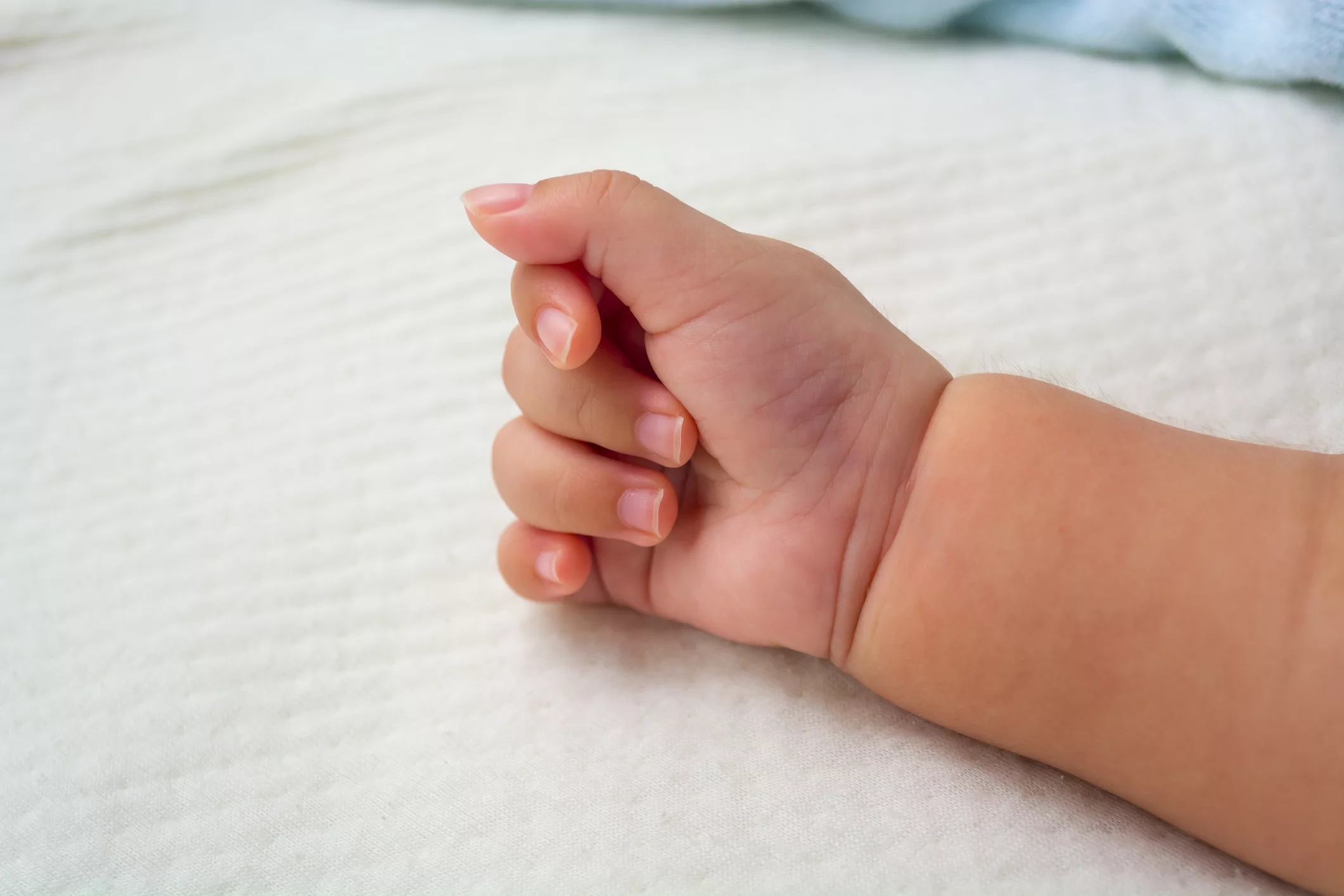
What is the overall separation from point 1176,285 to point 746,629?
372 mm

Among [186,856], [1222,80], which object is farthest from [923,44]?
[186,856]

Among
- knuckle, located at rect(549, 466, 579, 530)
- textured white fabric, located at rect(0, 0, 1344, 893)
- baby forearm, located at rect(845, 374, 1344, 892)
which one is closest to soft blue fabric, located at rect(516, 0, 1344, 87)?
textured white fabric, located at rect(0, 0, 1344, 893)

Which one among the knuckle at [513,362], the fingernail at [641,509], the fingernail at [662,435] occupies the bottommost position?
the fingernail at [641,509]

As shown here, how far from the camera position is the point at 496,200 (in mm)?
484

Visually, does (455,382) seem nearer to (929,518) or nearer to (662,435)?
(662,435)

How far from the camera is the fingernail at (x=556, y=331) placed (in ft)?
1.59

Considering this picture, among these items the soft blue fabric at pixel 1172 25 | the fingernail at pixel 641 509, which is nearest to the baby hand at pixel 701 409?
the fingernail at pixel 641 509

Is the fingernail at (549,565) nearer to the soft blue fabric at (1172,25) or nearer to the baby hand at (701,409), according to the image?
the baby hand at (701,409)

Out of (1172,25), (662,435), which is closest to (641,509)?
(662,435)

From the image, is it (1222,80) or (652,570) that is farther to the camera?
(1222,80)

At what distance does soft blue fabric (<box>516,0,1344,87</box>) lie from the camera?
67 cm

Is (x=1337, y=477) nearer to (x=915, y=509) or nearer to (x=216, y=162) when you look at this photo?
(x=915, y=509)

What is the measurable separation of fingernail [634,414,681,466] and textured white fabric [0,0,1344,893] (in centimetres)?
13

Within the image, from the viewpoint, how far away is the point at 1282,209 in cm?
65
